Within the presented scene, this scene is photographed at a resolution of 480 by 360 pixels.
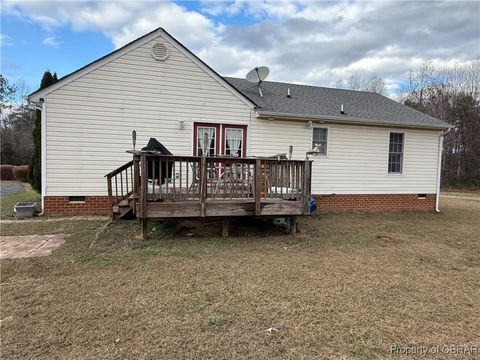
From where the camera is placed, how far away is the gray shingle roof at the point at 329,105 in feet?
31.8

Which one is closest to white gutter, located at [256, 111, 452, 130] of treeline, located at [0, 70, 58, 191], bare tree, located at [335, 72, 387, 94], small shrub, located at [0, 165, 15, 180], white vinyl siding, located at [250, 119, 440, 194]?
white vinyl siding, located at [250, 119, 440, 194]

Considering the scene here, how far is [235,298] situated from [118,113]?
6.70m

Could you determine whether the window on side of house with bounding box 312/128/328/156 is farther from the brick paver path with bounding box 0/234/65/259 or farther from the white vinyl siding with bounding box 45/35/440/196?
the brick paver path with bounding box 0/234/65/259

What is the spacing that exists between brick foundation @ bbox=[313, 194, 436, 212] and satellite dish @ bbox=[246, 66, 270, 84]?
15.3 ft

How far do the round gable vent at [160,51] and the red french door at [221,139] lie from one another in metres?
2.07

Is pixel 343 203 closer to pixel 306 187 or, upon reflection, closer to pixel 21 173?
pixel 306 187

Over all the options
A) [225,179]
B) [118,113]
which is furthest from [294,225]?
[118,113]

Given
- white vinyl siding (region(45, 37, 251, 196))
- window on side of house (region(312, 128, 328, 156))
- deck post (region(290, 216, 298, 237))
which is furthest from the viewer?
window on side of house (region(312, 128, 328, 156))

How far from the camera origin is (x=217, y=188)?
19.5ft

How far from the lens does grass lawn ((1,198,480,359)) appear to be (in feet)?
8.23

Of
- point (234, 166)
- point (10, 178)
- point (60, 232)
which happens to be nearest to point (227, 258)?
point (234, 166)

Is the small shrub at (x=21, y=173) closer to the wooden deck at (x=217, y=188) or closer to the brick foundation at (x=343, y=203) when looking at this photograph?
the brick foundation at (x=343, y=203)

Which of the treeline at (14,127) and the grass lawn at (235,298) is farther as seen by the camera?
the treeline at (14,127)

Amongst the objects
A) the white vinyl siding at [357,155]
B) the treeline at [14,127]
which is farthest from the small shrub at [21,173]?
the white vinyl siding at [357,155]
